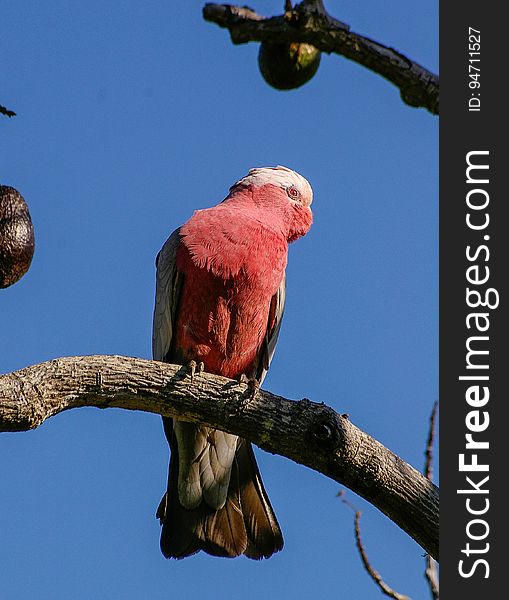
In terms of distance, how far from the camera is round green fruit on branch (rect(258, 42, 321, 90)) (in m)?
4.47

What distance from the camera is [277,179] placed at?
6.25m

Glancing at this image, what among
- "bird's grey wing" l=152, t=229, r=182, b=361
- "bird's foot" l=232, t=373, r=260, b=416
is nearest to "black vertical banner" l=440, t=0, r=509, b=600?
"bird's foot" l=232, t=373, r=260, b=416

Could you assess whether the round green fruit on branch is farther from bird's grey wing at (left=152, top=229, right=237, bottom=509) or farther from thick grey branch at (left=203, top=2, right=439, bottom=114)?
bird's grey wing at (left=152, top=229, right=237, bottom=509)

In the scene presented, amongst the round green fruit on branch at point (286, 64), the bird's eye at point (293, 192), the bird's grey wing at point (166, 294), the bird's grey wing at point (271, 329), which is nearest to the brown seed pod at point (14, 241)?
the round green fruit on branch at point (286, 64)

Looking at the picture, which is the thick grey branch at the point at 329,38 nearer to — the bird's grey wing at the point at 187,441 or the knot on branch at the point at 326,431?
the knot on branch at the point at 326,431

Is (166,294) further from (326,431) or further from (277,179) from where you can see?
(326,431)

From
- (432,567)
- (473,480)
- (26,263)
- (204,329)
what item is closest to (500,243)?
(473,480)

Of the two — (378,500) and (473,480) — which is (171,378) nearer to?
(378,500)

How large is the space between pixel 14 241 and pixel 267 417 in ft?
5.16

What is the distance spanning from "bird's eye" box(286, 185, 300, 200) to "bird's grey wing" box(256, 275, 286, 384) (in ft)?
2.08

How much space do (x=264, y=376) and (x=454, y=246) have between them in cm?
215

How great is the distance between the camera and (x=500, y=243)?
4402mm

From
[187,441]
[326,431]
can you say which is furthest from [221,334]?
[326,431]

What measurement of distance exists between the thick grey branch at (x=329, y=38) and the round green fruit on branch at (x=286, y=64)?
0.48 m
